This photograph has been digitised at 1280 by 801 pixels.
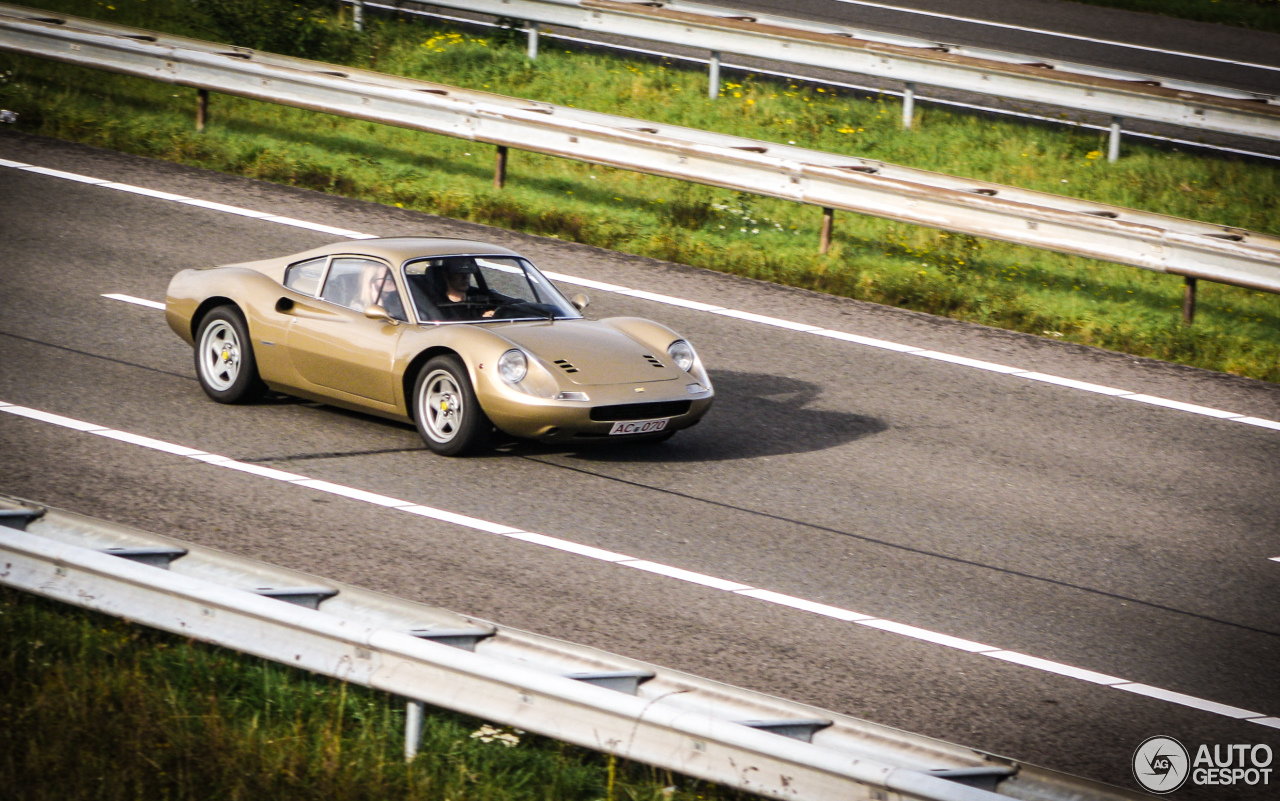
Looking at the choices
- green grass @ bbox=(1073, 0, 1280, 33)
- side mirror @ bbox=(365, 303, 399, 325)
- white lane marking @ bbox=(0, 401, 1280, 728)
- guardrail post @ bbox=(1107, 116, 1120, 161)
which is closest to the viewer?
white lane marking @ bbox=(0, 401, 1280, 728)

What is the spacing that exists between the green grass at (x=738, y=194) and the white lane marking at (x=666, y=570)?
607 centimetres

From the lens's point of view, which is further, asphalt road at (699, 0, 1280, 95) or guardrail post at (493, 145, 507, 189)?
asphalt road at (699, 0, 1280, 95)

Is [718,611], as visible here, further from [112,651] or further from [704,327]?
[704,327]

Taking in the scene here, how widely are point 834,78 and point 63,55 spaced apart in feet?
32.1

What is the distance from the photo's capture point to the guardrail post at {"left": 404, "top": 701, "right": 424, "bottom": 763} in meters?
4.96

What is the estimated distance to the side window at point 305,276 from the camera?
32.1 feet

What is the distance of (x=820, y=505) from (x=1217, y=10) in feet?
65.4

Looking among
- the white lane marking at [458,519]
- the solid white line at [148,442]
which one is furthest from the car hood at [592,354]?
the solid white line at [148,442]

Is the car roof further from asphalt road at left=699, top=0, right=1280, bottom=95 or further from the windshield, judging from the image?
asphalt road at left=699, top=0, right=1280, bottom=95

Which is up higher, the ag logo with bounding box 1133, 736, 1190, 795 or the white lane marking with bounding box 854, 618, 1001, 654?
the white lane marking with bounding box 854, 618, 1001, 654

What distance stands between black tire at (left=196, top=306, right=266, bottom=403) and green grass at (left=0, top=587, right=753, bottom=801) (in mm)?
3948

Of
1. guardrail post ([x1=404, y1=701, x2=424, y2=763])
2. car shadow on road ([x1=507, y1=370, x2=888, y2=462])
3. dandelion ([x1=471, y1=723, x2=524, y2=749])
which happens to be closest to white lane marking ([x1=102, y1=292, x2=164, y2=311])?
car shadow on road ([x1=507, y1=370, x2=888, y2=462])

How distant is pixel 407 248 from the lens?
9656mm

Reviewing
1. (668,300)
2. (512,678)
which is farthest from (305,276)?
(512,678)
